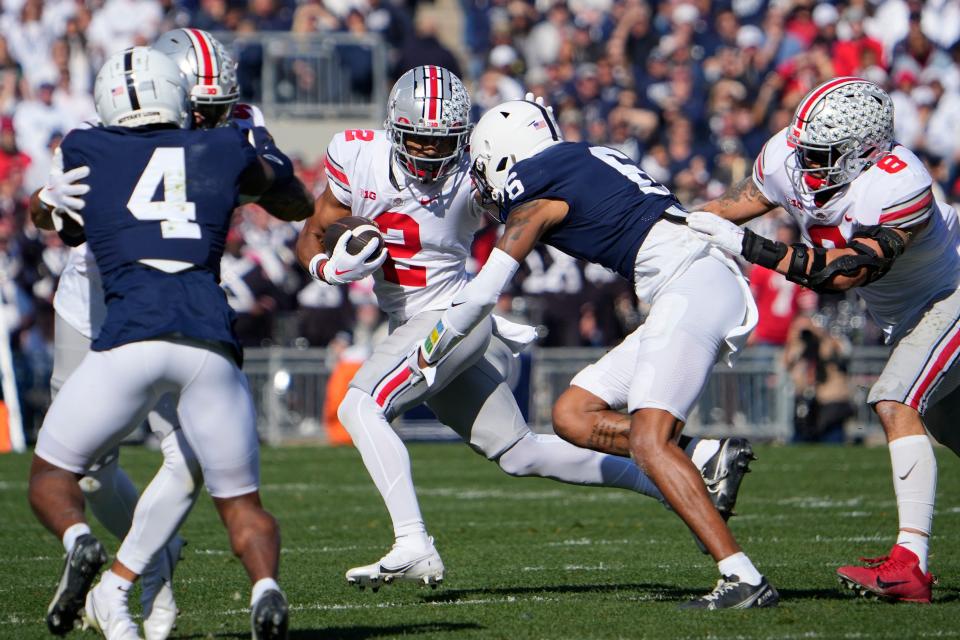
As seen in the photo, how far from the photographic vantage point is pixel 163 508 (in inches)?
180

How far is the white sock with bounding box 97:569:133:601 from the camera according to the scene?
452 centimetres

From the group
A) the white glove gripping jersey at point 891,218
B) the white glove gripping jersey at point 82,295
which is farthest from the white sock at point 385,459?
the white glove gripping jersey at point 891,218

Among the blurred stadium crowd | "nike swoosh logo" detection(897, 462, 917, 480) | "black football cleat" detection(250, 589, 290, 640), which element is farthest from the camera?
the blurred stadium crowd

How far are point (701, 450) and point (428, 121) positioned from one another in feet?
5.27

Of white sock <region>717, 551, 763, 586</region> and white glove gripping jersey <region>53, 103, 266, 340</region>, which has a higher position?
white glove gripping jersey <region>53, 103, 266, 340</region>

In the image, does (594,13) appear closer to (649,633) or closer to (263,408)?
(263,408)

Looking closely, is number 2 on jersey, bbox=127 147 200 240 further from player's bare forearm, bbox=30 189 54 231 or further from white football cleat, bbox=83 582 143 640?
white football cleat, bbox=83 582 143 640

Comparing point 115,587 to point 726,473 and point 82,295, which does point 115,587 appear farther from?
point 726,473

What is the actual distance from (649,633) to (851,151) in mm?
1902

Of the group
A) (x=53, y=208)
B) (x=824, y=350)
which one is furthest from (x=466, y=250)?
(x=824, y=350)

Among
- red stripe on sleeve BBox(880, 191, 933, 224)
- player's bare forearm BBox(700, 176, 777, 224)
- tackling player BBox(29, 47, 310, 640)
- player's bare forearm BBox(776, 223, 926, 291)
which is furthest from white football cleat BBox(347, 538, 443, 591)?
red stripe on sleeve BBox(880, 191, 933, 224)

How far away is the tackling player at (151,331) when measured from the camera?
4375 mm

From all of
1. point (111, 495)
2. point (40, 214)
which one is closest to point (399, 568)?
point (111, 495)

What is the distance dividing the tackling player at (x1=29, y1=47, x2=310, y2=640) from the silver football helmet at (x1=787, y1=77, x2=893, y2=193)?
2.07 meters
